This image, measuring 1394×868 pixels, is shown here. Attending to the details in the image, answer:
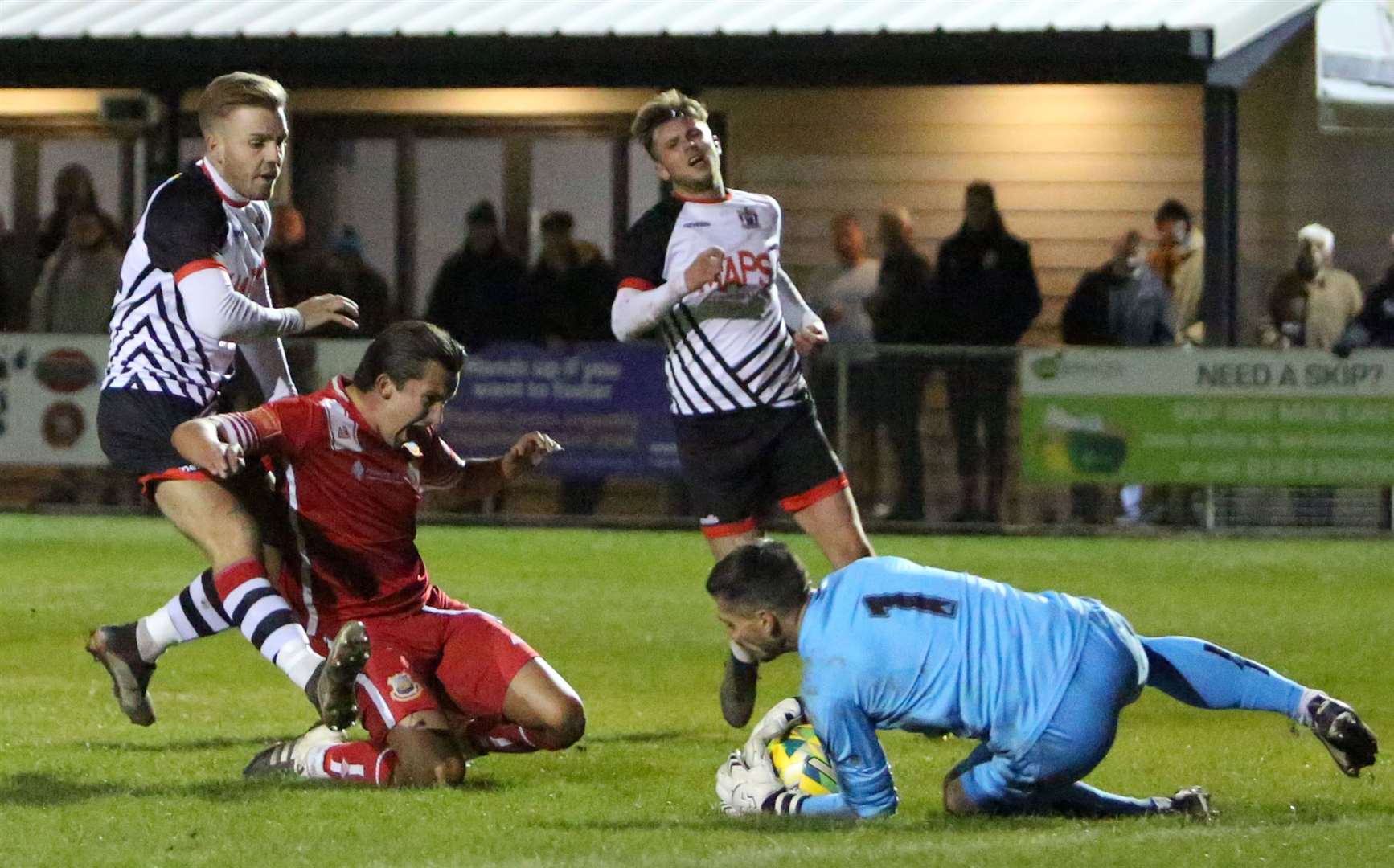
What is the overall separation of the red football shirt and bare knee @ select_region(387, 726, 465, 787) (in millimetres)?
458

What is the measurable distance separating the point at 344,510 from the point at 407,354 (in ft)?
1.76

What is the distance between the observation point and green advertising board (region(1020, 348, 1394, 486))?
16.3m

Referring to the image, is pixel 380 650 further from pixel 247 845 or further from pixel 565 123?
pixel 565 123

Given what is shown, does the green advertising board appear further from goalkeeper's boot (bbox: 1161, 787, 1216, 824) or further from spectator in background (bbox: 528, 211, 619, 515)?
goalkeeper's boot (bbox: 1161, 787, 1216, 824)

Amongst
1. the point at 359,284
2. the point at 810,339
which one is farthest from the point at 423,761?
the point at 359,284

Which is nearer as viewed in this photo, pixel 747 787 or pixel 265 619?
pixel 747 787

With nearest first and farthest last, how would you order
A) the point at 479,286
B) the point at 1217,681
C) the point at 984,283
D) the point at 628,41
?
1. the point at 1217,681
2. the point at 984,283
3. the point at 479,286
4. the point at 628,41

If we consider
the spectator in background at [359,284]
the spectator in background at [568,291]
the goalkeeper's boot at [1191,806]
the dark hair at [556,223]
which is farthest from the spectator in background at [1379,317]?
the goalkeeper's boot at [1191,806]

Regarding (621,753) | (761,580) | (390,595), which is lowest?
(621,753)

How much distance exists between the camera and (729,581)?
21.1 feet

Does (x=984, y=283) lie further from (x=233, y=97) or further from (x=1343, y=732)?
(x=1343, y=732)

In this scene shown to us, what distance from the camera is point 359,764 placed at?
7.41 meters

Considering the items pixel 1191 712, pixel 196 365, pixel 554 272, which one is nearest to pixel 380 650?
pixel 196 365

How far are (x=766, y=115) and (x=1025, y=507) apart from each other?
19.6ft
